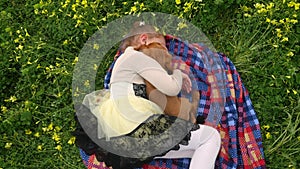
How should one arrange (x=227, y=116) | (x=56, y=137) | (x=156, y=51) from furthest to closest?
(x=56, y=137), (x=227, y=116), (x=156, y=51)

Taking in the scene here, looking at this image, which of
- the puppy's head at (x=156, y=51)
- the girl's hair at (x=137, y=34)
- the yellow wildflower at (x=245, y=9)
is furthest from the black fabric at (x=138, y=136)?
the yellow wildflower at (x=245, y=9)

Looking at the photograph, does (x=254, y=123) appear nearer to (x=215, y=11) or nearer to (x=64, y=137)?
(x=215, y=11)

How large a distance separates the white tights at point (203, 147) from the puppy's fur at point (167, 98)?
0.57ft

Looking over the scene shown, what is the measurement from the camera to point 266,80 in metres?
2.83

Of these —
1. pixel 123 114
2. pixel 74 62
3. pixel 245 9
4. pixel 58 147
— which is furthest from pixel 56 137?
pixel 245 9

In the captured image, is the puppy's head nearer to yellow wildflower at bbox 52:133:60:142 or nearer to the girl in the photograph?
the girl

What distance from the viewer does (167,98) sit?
247cm

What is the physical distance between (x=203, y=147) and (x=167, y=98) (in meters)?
0.30

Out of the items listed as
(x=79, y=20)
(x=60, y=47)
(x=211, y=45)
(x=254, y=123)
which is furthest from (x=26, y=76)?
(x=254, y=123)

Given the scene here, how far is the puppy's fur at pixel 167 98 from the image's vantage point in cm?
234

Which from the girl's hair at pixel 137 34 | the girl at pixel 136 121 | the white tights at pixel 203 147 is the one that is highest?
the girl's hair at pixel 137 34

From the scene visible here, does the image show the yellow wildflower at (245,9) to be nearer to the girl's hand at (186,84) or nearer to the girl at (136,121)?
the girl's hand at (186,84)

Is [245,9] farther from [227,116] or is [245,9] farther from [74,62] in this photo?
[74,62]

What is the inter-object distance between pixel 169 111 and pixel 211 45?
2.14ft
